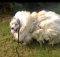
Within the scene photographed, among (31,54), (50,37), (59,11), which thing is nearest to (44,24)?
(50,37)

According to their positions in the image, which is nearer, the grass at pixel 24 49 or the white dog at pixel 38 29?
the grass at pixel 24 49

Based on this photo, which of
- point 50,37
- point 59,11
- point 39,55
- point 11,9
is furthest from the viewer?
point 11,9

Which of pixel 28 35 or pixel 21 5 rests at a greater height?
pixel 21 5

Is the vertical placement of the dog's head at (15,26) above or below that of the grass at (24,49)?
above

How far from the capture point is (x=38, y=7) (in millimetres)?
3490

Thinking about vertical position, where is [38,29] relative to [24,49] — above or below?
above

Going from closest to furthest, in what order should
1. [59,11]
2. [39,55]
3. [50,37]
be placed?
[39,55], [50,37], [59,11]

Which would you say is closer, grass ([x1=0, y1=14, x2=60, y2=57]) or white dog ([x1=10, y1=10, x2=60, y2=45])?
grass ([x1=0, y1=14, x2=60, y2=57])

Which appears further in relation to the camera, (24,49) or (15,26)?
(15,26)

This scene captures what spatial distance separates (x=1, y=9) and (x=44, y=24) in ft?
3.46

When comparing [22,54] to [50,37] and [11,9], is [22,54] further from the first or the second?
[11,9]

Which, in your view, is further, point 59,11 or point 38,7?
point 38,7

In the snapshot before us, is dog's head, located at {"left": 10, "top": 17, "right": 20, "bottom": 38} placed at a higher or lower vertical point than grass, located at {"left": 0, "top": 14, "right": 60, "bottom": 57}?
higher

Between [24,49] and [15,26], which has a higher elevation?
[15,26]
